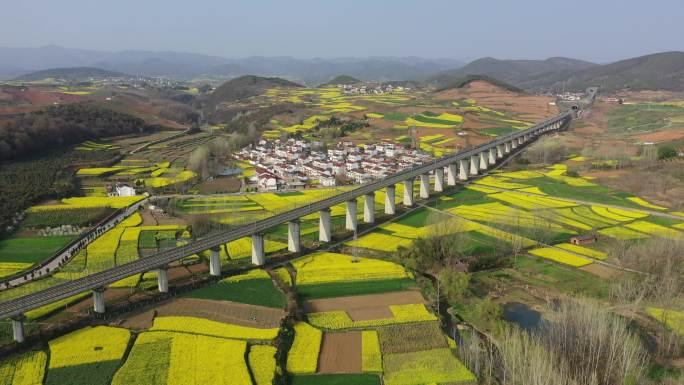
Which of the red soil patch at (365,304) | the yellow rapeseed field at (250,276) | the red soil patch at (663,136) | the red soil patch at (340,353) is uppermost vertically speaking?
the red soil patch at (663,136)

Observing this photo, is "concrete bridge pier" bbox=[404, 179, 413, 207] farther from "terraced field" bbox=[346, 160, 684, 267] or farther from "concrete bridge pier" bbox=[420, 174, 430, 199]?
"concrete bridge pier" bbox=[420, 174, 430, 199]

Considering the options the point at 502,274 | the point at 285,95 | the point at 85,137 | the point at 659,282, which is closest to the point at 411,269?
the point at 502,274

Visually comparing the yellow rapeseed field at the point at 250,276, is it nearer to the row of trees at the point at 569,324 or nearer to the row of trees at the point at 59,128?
the row of trees at the point at 569,324

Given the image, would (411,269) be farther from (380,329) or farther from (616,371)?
(616,371)

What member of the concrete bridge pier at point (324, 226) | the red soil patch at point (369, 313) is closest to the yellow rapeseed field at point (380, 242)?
the concrete bridge pier at point (324, 226)

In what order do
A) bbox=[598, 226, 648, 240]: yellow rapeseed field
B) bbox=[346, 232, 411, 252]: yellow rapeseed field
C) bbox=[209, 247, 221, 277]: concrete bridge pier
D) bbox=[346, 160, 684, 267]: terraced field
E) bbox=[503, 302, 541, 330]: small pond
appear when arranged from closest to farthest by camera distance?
bbox=[503, 302, 541, 330]: small pond
bbox=[209, 247, 221, 277]: concrete bridge pier
bbox=[346, 160, 684, 267]: terraced field
bbox=[346, 232, 411, 252]: yellow rapeseed field
bbox=[598, 226, 648, 240]: yellow rapeseed field

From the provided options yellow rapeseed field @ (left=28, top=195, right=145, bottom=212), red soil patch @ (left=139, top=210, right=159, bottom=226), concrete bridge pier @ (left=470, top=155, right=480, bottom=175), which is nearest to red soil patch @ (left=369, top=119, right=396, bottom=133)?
concrete bridge pier @ (left=470, top=155, right=480, bottom=175)
